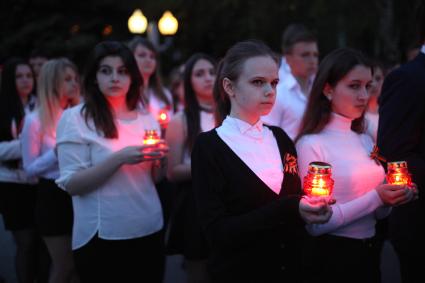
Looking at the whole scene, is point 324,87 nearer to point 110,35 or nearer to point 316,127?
point 316,127

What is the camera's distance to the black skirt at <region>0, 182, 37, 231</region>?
5074mm

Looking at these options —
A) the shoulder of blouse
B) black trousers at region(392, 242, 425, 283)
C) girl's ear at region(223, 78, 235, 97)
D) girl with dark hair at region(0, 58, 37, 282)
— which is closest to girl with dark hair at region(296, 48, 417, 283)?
black trousers at region(392, 242, 425, 283)

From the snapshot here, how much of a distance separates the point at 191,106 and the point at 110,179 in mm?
1336

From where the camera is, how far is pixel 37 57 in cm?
758

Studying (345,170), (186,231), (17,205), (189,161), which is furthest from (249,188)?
(17,205)

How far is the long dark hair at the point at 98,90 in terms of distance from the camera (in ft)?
12.1

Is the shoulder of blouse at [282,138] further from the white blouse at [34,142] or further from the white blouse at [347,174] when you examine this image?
the white blouse at [34,142]

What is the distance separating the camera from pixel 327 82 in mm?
3426

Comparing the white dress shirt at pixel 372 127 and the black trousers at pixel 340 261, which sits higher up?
the white dress shirt at pixel 372 127

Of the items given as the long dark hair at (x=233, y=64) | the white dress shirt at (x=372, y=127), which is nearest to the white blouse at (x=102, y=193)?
the long dark hair at (x=233, y=64)

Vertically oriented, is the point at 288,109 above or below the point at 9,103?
below

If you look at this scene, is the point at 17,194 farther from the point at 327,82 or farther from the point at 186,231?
the point at 327,82

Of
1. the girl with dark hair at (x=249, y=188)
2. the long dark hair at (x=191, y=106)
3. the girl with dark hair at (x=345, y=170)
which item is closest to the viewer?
the girl with dark hair at (x=249, y=188)

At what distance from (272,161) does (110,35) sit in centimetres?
2087
